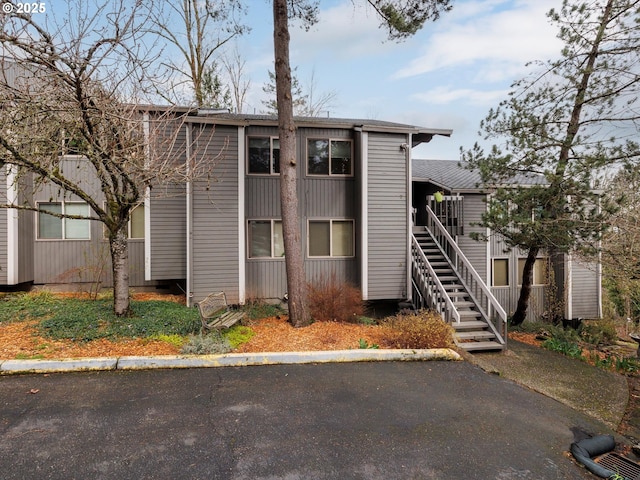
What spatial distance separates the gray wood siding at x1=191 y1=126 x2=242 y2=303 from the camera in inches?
369

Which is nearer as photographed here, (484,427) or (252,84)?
(484,427)

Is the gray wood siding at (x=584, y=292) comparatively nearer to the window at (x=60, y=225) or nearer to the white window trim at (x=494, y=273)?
the white window trim at (x=494, y=273)

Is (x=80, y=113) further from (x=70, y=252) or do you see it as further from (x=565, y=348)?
(x=565, y=348)

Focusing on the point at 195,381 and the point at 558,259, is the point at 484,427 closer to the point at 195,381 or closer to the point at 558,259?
the point at 195,381

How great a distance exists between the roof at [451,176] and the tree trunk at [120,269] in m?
9.41

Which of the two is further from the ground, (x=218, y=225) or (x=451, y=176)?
(x=451, y=176)

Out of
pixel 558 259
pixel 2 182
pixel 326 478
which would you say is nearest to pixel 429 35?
pixel 558 259

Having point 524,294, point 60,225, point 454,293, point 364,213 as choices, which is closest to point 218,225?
point 364,213

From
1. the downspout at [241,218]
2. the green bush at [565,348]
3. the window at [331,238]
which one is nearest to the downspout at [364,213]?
the window at [331,238]

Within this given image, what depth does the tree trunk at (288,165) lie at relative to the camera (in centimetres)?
772

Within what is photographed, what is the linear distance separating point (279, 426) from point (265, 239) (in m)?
6.89

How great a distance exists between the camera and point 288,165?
7828 mm

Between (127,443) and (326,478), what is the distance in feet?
6.26

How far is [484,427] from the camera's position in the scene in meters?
3.90
